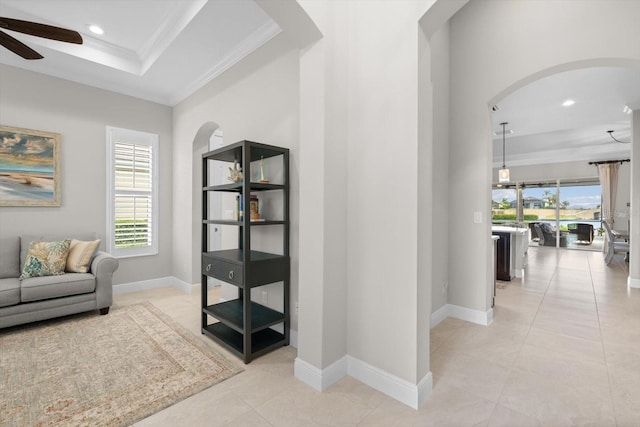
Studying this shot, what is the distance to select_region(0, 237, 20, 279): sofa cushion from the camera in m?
3.20

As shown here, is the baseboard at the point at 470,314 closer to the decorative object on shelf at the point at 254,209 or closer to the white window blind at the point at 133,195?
the decorative object on shelf at the point at 254,209

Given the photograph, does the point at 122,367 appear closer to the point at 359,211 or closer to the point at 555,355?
the point at 359,211

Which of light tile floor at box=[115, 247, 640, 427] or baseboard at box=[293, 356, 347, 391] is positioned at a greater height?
baseboard at box=[293, 356, 347, 391]

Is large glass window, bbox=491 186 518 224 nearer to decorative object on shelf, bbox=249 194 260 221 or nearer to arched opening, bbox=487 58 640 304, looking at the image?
arched opening, bbox=487 58 640 304

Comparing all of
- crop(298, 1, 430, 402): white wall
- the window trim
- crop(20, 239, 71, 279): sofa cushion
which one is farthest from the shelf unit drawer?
the window trim

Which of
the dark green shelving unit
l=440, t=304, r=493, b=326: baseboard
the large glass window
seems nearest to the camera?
the dark green shelving unit

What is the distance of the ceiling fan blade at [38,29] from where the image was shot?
1.90 meters

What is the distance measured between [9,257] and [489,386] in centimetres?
480

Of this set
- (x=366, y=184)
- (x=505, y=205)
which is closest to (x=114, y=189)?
(x=366, y=184)

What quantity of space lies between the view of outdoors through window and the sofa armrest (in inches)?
435

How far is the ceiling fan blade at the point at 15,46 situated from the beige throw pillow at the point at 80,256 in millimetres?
2056

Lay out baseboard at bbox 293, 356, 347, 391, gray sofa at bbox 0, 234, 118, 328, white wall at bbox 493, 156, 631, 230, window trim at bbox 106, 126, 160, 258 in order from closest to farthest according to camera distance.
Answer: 1. baseboard at bbox 293, 356, 347, 391
2. gray sofa at bbox 0, 234, 118, 328
3. window trim at bbox 106, 126, 160, 258
4. white wall at bbox 493, 156, 631, 230

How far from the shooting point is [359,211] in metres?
2.11

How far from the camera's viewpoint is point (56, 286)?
3039mm
